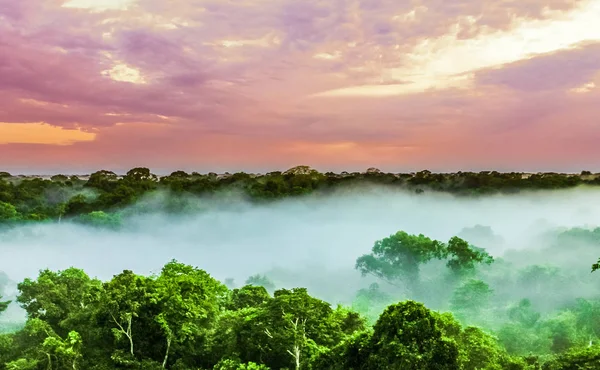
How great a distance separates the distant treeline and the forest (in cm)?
53

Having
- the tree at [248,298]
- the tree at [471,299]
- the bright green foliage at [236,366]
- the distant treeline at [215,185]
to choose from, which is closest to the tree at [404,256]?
the tree at [471,299]

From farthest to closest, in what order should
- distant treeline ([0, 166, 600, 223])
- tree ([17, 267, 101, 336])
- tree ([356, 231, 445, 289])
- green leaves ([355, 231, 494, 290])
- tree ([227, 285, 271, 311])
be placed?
1. distant treeline ([0, 166, 600, 223])
2. tree ([356, 231, 445, 289])
3. green leaves ([355, 231, 494, 290])
4. tree ([227, 285, 271, 311])
5. tree ([17, 267, 101, 336])

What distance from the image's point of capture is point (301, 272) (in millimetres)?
86438

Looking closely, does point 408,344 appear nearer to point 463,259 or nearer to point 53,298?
point 53,298

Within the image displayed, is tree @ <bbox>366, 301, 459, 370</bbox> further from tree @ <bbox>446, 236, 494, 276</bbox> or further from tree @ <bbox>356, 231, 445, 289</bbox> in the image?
tree @ <bbox>356, 231, 445, 289</bbox>

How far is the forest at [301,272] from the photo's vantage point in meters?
23.9

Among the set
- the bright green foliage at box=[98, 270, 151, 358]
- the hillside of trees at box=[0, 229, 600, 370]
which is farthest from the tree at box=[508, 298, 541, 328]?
the bright green foliage at box=[98, 270, 151, 358]

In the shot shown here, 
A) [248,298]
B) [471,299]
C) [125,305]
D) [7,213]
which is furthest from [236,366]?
[7,213]

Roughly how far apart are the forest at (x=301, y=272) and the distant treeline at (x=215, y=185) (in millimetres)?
530

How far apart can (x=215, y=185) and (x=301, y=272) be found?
194 ft

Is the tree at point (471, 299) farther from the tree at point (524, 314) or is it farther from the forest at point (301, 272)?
the tree at point (524, 314)

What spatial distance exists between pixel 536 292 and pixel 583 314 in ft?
38.7

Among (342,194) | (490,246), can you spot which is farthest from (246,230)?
(490,246)

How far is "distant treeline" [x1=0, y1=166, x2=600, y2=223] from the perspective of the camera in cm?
10394
